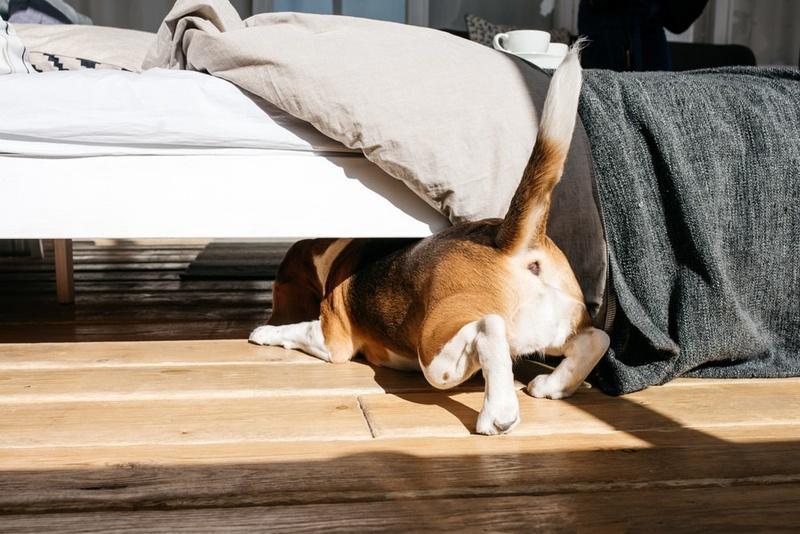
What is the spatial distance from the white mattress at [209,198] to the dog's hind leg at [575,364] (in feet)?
1.33

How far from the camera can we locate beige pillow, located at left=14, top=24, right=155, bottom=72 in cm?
215

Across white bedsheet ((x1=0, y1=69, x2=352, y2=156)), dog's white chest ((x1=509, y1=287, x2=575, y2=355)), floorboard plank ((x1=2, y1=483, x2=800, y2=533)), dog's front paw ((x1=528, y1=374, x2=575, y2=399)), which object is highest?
white bedsheet ((x1=0, y1=69, x2=352, y2=156))

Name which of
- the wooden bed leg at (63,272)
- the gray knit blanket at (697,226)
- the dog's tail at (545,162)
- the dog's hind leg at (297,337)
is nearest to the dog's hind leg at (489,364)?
the dog's tail at (545,162)

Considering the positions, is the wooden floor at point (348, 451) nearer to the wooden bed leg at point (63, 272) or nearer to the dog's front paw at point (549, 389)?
the dog's front paw at point (549, 389)

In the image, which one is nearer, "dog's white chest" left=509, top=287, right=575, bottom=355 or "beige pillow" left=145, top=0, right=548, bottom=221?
"dog's white chest" left=509, top=287, right=575, bottom=355

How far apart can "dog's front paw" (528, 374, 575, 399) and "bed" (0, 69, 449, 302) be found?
16.3 inches

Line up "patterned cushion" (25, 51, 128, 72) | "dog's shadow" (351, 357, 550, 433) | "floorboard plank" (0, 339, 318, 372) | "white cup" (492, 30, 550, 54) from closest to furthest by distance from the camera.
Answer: "dog's shadow" (351, 357, 550, 433) < "floorboard plank" (0, 339, 318, 372) < "patterned cushion" (25, 51, 128, 72) < "white cup" (492, 30, 550, 54)

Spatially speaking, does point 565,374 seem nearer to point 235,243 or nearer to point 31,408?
point 31,408

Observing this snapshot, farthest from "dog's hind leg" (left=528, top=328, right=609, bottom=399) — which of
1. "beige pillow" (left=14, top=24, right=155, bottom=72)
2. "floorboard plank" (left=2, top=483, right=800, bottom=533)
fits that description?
"beige pillow" (left=14, top=24, right=155, bottom=72)

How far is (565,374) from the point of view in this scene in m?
1.50

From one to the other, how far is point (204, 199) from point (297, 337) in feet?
1.39

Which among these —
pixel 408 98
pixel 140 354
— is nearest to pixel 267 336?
pixel 140 354

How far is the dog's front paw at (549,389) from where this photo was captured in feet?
4.94

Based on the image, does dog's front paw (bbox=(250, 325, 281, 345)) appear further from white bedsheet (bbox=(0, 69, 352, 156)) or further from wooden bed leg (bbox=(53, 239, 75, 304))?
wooden bed leg (bbox=(53, 239, 75, 304))
